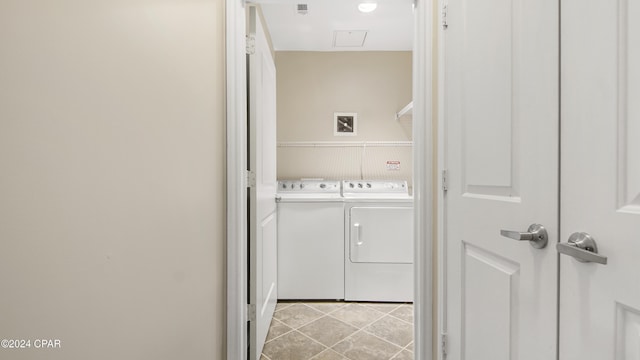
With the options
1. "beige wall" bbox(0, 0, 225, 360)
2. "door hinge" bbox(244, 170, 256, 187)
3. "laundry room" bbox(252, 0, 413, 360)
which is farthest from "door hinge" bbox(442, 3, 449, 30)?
"door hinge" bbox(244, 170, 256, 187)

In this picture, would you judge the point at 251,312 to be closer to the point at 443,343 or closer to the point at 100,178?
the point at 443,343

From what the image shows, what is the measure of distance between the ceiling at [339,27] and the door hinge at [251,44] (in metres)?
0.67

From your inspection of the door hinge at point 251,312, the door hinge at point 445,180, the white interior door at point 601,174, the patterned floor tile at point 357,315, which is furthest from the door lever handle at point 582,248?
the patterned floor tile at point 357,315

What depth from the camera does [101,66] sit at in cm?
60

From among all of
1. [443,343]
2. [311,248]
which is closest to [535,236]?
[443,343]

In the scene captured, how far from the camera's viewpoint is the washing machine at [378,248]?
2473mm

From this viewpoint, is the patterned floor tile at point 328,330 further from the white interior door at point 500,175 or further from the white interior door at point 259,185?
the white interior door at point 500,175

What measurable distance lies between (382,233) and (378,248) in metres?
0.13

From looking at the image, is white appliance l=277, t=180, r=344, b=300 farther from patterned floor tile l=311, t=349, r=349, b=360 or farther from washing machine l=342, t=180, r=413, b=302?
patterned floor tile l=311, t=349, r=349, b=360

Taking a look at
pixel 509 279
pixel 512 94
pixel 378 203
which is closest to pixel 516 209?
pixel 509 279

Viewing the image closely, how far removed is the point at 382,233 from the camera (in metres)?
2.48

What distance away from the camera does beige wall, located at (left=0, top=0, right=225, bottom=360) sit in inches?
17.8

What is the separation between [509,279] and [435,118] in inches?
28.6

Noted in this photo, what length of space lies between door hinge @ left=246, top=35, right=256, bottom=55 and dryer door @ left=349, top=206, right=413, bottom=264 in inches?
57.4
